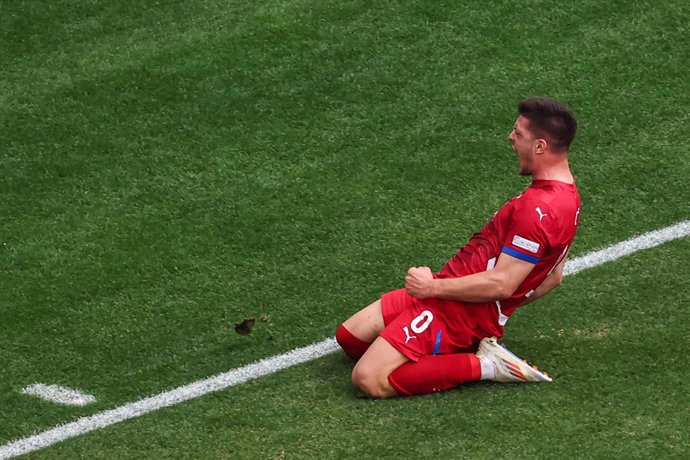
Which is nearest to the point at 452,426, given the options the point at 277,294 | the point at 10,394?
the point at 277,294

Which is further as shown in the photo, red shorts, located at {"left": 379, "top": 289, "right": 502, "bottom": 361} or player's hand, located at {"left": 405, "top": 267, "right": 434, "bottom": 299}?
red shorts, located at {"left": 379, "top": 289, "right": 502, "bottom": 361}

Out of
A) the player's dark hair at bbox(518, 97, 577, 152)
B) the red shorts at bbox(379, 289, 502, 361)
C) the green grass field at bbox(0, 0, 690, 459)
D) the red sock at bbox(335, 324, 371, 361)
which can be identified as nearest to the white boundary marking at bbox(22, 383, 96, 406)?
the green grass field at bbox(0, 0, 690, 459)

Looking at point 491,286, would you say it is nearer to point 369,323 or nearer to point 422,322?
point 422,322

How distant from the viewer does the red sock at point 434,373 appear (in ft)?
19.7

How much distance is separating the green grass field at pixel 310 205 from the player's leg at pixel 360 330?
0.16 m

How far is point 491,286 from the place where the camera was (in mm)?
A: 5836

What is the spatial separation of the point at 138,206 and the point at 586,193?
292 centimetres

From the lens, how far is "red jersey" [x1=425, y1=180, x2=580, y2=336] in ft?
19.0

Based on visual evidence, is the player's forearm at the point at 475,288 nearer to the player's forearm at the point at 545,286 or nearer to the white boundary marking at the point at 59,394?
the player's forearm at the point at 545,286

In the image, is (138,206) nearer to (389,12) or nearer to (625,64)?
(389,12)

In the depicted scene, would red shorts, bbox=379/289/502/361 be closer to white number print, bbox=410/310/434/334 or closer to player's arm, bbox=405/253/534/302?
white number print, bbox=410/310/434/334

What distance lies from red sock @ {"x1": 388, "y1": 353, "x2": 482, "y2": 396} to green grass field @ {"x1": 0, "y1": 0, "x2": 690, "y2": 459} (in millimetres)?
82

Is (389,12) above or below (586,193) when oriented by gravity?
above

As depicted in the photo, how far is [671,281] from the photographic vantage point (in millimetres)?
6957
